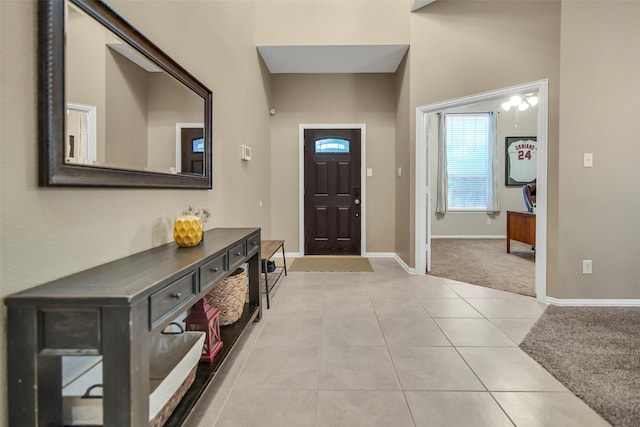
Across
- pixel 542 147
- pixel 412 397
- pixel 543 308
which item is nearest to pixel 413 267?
pixel 543 308

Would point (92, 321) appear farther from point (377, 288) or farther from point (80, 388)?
point (377, 288)

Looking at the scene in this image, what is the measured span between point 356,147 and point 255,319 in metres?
3.33

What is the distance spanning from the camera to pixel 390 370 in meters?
1.87

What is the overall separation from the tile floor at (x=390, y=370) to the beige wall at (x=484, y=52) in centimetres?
123

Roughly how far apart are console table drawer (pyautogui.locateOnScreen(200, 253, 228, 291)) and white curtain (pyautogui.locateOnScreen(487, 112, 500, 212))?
6626 millimetres

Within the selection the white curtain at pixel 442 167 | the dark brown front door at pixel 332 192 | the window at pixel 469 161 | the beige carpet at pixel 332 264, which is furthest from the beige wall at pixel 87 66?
the window at pixel 469 161

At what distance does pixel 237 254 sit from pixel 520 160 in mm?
6863

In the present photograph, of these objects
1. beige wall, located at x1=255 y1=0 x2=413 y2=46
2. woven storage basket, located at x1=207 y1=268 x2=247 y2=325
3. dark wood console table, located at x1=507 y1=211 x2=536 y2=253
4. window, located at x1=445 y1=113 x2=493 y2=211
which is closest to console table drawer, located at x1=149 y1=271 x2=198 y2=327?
woven storage basket, located at x1=207 y1=268 x2=247 y2=325

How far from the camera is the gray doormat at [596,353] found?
1.59 meters

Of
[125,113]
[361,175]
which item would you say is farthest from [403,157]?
[125,113]

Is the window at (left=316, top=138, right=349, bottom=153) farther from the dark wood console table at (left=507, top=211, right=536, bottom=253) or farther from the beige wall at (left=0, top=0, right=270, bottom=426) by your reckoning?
the dark wood console table at (left=507, top=211, right=536, bottom=253)

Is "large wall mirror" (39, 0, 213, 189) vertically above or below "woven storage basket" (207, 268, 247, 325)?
above

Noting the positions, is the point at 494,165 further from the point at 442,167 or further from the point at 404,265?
the point at 404,265

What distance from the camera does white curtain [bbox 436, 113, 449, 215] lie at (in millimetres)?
6793
